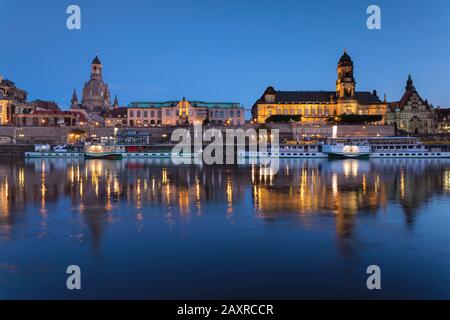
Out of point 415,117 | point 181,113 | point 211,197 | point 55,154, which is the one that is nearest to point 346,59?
point 415,117

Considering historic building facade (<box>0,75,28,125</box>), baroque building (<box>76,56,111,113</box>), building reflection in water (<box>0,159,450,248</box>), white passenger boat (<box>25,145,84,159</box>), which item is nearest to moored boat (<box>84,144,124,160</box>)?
white passenger boat (<box>25,145,84,159</box>)

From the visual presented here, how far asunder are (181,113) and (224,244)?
97.6 m

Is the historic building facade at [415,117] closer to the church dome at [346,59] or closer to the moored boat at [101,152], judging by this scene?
the church dome at [346,59]

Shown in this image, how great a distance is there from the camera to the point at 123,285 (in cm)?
944

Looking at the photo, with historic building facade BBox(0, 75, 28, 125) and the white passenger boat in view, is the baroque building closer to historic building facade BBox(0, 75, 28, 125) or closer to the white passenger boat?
historic building facade BBox(0, 75, 28, 125)

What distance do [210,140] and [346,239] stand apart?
8029cm

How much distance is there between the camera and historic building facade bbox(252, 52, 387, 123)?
112m

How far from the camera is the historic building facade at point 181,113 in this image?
109312 mm

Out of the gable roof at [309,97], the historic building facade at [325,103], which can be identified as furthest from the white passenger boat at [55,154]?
the gable roof at [309,97]

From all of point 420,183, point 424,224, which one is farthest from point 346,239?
point 420,183

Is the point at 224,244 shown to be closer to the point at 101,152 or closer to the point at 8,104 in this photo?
the point at 101,152

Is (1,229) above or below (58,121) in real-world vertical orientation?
below
